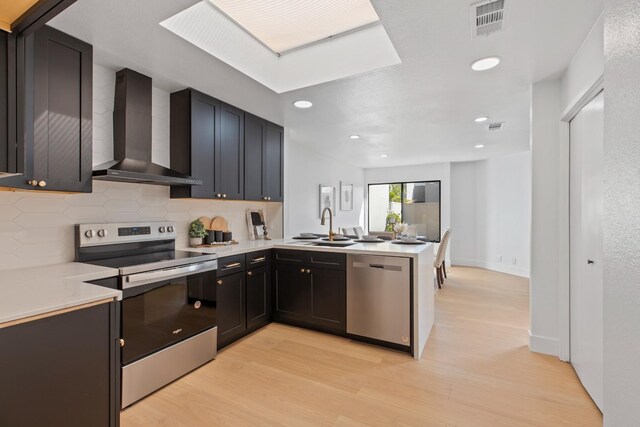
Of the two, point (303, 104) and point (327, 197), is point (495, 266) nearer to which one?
point (327, 197)

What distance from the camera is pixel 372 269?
2760mm

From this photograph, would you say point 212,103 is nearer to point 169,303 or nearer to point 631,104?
point 169,303

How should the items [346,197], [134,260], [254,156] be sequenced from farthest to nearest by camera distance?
[346,197]
[254,156]
[134,260]

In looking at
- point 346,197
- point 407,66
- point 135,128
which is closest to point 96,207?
point 135,128

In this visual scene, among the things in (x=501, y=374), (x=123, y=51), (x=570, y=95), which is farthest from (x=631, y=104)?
(x=123, y=51)

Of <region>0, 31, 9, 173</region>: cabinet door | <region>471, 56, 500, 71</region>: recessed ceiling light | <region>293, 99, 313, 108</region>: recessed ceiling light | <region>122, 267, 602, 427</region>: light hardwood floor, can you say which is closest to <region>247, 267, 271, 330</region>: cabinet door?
<region>122, 267, 602, 427</region>: light hardwood floor

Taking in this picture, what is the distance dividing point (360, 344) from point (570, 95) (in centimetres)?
271

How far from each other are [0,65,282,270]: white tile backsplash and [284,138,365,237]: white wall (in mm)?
1601

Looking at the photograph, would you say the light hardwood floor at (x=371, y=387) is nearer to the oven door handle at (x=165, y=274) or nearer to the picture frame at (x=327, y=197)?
the oven door handle at (x=165, y=274)

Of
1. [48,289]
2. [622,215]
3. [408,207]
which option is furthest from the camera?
[408,207]

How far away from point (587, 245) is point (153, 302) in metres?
3.06

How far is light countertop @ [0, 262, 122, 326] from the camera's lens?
1245 mm

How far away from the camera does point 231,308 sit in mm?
2764

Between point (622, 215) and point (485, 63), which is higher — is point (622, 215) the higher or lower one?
the lower one
